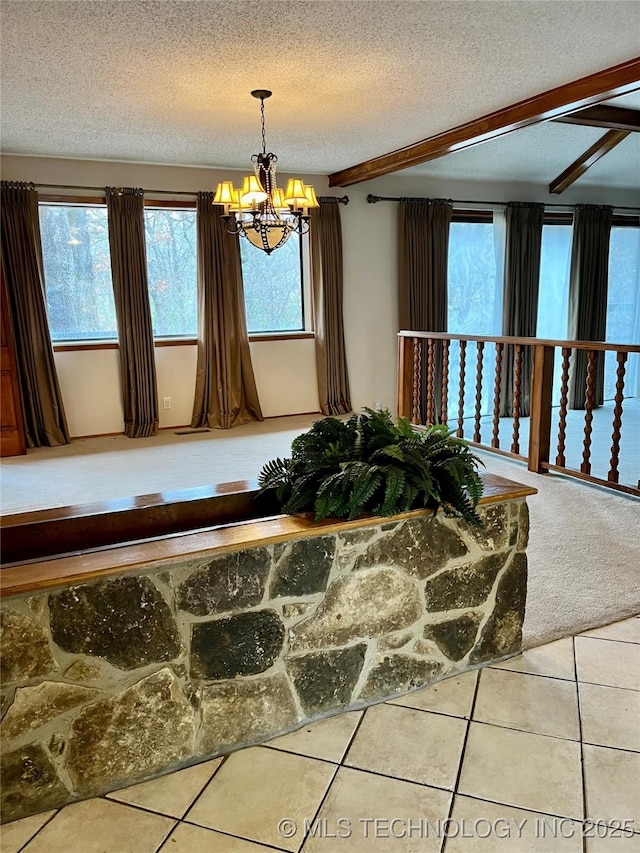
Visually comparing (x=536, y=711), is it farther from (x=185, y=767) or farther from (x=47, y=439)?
(x=47, y=439)

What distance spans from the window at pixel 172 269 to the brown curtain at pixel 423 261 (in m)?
2.16

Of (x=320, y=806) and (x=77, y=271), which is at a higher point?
(x=77, y=271)

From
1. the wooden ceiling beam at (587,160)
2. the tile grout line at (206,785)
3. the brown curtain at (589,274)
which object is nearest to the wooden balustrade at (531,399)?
the brown curtain at (589,274)

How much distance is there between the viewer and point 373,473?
75.8 inches

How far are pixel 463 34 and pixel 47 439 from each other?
14.7ft

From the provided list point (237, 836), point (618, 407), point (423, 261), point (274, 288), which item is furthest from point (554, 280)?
point (237, 836)

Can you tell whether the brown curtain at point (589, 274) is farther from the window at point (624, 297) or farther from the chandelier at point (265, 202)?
the chandelier at point (265, 202)

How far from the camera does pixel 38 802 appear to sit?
1637mm

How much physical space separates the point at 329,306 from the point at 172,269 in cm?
159

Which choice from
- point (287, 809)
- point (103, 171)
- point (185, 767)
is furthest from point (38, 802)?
point (103, 171)

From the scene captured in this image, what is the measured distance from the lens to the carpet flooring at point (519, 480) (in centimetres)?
266

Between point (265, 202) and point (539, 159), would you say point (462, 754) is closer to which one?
point (265, 202)

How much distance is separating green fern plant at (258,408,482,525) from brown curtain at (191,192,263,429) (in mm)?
3944

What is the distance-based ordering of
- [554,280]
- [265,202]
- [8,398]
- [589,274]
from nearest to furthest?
[265,202]
[8,398]
[589,274]
[554,280]
